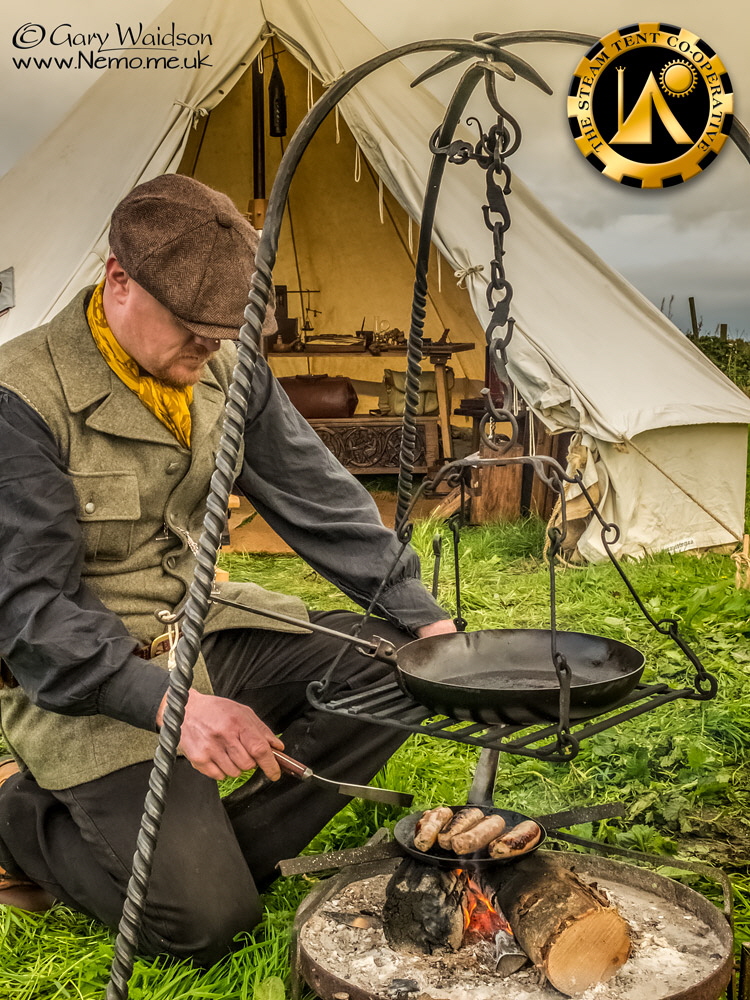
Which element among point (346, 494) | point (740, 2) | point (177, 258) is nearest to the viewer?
point (177, 258)

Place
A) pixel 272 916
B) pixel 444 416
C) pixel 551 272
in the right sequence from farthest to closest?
pixel 444 416 < pixel 551 272 < pixel 272 916

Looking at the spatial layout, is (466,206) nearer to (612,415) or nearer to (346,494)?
(612,415)

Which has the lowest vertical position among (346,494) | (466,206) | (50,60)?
(346,494)

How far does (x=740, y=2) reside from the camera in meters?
4.91

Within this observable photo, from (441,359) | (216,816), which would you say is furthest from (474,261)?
(216,816)

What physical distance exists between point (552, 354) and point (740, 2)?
1891 mm

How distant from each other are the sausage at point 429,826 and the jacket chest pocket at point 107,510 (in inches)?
30.2

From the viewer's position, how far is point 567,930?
155cm

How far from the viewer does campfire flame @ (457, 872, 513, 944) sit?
1686 millimetres

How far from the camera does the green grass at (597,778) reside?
185 cm

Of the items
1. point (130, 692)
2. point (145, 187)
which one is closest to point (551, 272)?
point (145, 187)

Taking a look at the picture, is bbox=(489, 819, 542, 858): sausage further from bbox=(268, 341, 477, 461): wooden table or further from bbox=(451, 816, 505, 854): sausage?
bbox=(268, 341, 477, 461): wooden table

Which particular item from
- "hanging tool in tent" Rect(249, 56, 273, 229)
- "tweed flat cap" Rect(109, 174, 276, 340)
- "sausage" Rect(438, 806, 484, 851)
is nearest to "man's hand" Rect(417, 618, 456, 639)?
"sausage" Rect(438, 806, 484, 851)

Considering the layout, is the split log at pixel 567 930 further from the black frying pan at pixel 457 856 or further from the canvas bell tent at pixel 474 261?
the canvas bell tent at pixel 474 261
